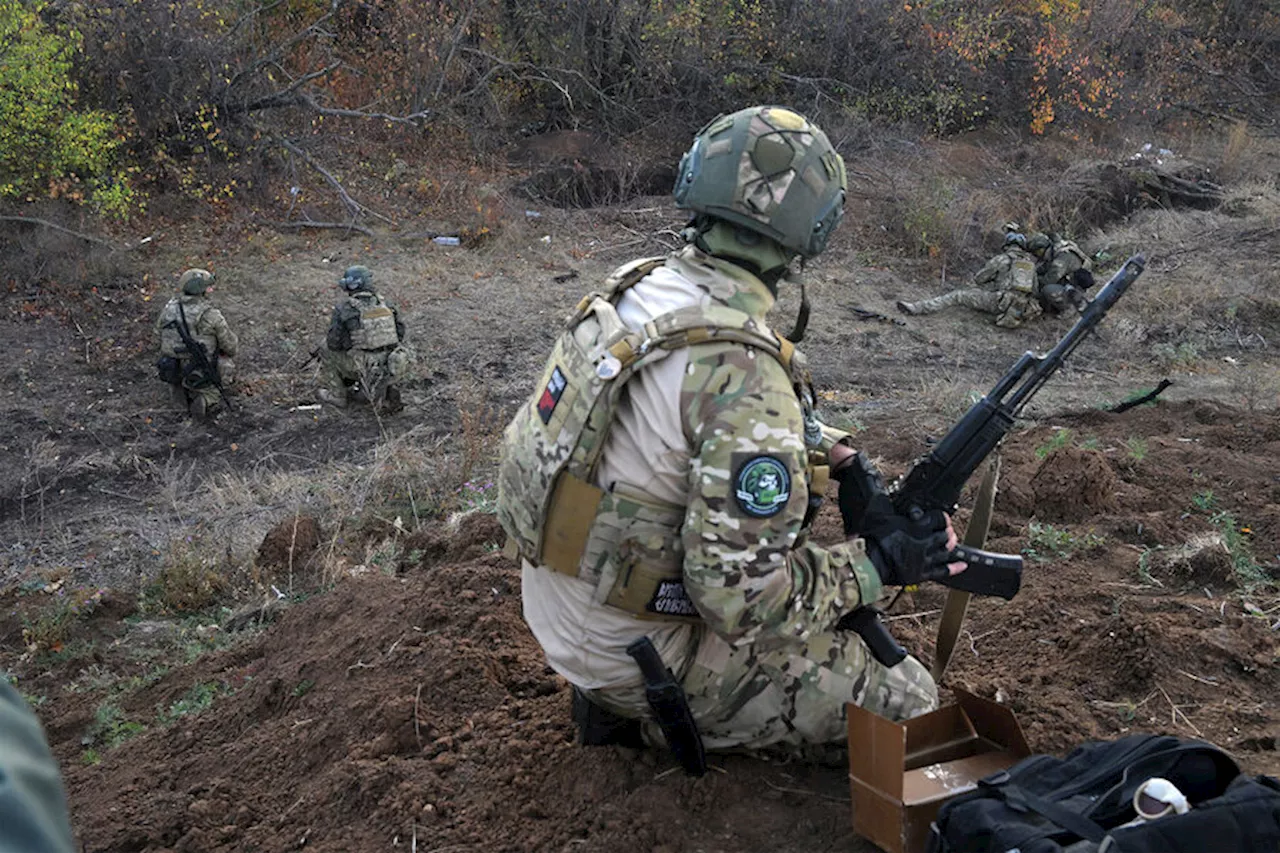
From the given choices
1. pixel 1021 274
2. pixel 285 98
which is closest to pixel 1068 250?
pixel 1021 274

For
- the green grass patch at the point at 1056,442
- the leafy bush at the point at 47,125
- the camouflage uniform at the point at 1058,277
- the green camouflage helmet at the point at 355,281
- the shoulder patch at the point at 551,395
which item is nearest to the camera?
the shoulder patch at the point at 551,395

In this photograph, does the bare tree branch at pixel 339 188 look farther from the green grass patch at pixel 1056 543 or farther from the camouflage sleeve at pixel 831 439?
the camouflage sleeve at pixel 831 439

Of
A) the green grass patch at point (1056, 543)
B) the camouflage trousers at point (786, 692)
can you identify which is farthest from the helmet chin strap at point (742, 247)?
the green grass patch at point (1056, 543)

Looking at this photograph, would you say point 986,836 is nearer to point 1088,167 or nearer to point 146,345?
point 146,345

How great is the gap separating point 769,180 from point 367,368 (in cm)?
619

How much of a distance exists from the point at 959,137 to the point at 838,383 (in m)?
7.21

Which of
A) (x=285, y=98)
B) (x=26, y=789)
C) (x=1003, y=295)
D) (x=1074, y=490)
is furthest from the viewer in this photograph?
(x=285, y=98)

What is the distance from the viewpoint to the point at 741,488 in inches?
94.3

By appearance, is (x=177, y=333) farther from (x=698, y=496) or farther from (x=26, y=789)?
(x=26, y=789)

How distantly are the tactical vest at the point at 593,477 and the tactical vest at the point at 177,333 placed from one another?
6.45 m

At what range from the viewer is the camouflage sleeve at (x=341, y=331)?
8.30 metres

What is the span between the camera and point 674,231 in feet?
38.6

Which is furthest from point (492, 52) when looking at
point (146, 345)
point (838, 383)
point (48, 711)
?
point (48, 711)

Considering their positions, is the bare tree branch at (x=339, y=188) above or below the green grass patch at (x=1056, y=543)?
above
